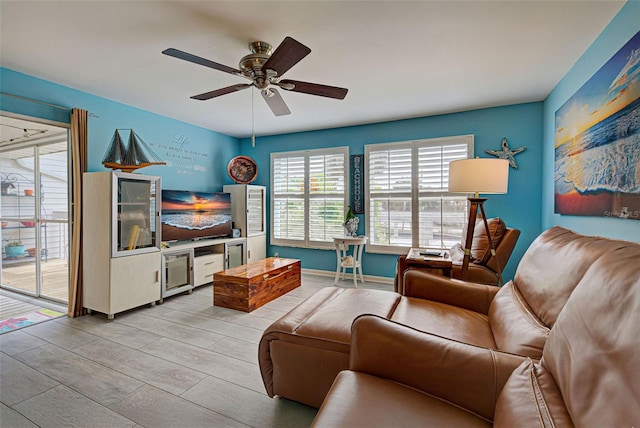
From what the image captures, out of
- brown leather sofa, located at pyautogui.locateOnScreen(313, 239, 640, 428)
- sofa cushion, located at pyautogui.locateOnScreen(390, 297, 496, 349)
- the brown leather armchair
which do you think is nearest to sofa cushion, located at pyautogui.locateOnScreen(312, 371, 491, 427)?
brown leather sofa, located at pyautogui.locateOnScreen(313, 239, 640, 428)

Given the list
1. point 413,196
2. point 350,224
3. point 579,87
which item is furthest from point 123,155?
point 579,87

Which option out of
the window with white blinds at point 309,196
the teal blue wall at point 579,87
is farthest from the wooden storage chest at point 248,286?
the teal blue wall at point 579,87

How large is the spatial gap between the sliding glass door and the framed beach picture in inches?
191

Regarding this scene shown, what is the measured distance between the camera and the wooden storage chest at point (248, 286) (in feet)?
10.4

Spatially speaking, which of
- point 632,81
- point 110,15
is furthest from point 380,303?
point 110,15

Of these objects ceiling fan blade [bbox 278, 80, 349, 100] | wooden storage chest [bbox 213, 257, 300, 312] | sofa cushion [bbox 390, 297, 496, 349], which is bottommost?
wooden storage chest [bbox 213, 257, 300, 312]

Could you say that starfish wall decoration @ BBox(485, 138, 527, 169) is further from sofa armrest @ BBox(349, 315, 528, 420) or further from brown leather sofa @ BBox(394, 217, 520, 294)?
sofa armrest @ BBox(349, 315, 528, 420)

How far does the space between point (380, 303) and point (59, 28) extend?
300 cm

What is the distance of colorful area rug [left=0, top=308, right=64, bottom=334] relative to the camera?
2.75 metres

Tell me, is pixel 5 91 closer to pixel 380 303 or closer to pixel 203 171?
pixel 203 171

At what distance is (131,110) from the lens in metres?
3.68

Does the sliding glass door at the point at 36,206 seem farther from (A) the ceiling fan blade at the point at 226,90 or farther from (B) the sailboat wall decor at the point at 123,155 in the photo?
(A) the ceiling fan blade at the point at 226,90

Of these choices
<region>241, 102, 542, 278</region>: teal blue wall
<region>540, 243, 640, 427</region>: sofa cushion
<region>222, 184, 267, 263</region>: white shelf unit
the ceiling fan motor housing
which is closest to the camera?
<region>540, 243, 640, 427</region>: sofa cushion

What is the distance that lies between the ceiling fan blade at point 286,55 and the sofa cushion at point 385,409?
1.73 m
